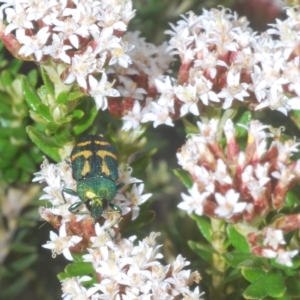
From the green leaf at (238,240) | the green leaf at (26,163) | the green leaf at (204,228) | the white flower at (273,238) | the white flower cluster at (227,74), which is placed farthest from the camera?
the green leaf at (26,163)

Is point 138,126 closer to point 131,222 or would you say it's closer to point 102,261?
point 131,222

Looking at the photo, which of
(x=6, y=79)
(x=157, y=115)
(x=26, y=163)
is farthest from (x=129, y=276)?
(x=6, y=79)

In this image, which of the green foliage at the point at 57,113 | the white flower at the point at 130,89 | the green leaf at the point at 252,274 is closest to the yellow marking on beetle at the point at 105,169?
the green foliage at the point at 57,113

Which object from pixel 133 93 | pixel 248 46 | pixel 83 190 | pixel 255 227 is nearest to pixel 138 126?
pixel 133 93

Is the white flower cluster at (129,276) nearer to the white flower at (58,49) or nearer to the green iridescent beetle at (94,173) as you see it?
the green iridescent beetle at (94,173)

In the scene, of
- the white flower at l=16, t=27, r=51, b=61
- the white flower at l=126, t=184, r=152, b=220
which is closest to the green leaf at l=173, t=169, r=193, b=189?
the white flower at l=126, t=184, r=152, b=220

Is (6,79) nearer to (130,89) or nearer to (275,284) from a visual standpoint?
(130,89)
